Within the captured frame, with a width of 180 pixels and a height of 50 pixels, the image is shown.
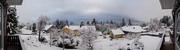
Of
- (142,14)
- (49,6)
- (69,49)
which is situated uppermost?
(49,6)

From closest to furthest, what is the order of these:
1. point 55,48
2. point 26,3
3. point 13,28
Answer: point 13,28, point 55,48, point 26,3

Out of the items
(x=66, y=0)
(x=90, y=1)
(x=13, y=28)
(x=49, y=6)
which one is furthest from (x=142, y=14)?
(x=13, y=28)

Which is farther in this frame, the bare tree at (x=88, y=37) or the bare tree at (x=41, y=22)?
the bare tree at (x=41, y=22)

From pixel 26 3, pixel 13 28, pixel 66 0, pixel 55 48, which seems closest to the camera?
pixel 13 28

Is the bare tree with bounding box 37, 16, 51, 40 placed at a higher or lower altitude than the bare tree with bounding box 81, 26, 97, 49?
higher

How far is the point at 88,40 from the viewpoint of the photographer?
13.8m

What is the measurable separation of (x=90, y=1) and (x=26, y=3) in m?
14.2

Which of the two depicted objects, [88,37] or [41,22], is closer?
[88,37]

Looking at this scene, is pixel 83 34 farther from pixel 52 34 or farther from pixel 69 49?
pixel 52 34

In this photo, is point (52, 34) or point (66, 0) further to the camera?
point (66, 0)

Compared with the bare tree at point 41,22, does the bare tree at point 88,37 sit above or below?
below

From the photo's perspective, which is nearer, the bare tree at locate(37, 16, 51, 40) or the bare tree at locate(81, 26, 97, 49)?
the bare tree at locate(81, 26, 97, 49)

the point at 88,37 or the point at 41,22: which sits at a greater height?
the point at 41,22

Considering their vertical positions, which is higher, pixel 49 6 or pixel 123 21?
pixel 49 6
